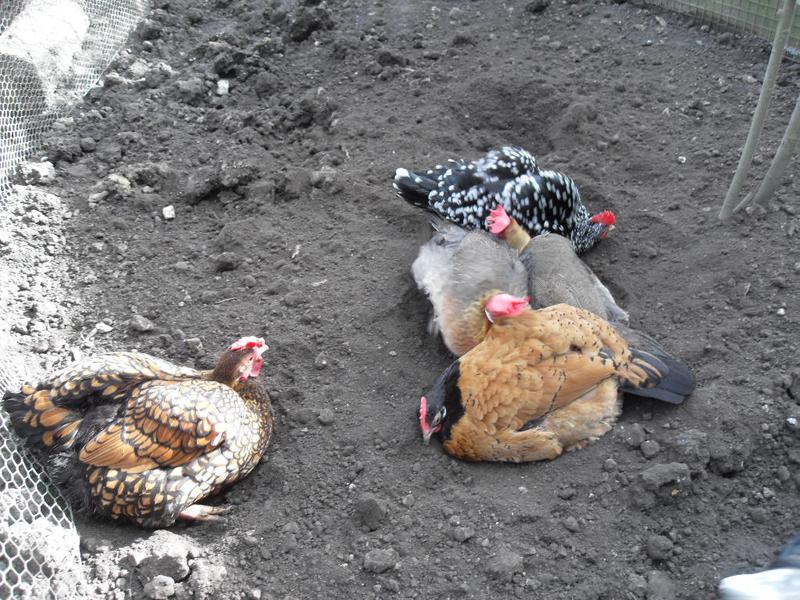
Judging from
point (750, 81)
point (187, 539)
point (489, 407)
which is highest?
point (750, 81)

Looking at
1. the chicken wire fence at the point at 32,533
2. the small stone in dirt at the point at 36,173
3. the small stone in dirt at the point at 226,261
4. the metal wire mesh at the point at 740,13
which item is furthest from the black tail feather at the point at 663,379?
the small stone in dirt at the point at 36,173

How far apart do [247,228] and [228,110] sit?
147 cm

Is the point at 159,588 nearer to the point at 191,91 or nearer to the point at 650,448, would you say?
the point at 650,448

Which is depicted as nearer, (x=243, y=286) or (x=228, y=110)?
(x=243, y=286)

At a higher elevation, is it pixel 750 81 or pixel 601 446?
pixel 750 81

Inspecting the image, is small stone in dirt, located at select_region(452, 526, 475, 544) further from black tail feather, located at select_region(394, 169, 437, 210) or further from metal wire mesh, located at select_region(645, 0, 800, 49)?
metal wire mesh, located at select_region(645, 0, 800, 49)

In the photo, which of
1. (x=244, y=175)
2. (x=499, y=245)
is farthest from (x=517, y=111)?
(x=244, y=175)

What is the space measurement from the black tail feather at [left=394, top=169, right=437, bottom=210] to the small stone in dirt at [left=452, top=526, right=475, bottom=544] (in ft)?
6.99

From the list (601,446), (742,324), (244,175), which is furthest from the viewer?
(244,175)

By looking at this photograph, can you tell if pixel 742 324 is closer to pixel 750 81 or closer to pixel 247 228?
pixel 750 81

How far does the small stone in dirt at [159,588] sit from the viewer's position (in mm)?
2639

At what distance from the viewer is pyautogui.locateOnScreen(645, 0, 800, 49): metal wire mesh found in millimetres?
5230

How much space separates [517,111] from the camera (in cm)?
525

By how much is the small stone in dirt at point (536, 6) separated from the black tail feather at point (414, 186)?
2.60 metres
